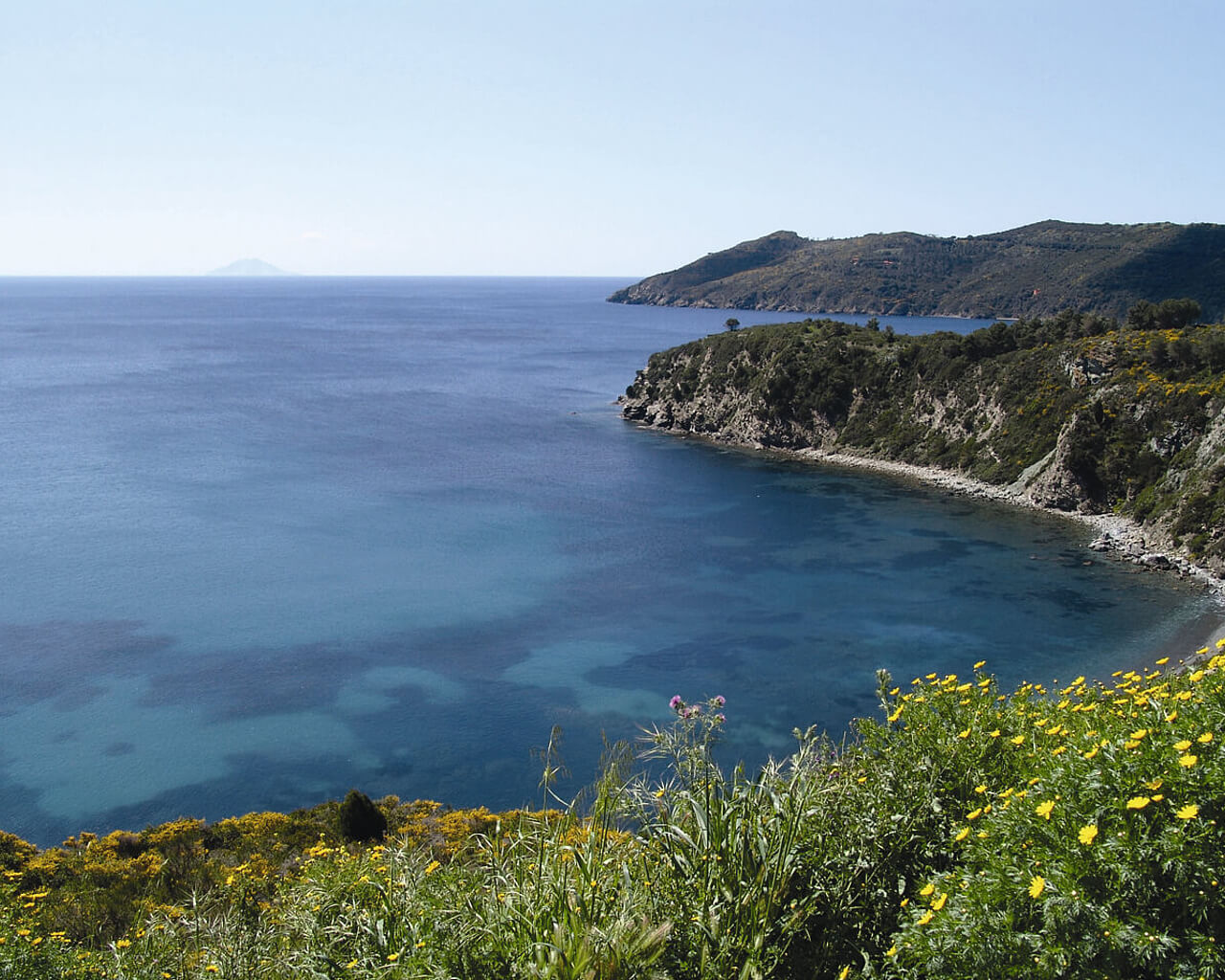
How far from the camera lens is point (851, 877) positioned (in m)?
8.91

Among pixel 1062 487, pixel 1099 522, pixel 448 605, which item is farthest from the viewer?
pixel 1062 487

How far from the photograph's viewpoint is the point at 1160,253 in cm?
16725

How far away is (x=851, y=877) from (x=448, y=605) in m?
37.2

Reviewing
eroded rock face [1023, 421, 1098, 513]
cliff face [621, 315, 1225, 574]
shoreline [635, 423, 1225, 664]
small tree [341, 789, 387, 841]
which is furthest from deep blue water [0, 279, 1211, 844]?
cliff face [621, 315, 1225, 574]

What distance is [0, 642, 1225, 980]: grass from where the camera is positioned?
6629 mm

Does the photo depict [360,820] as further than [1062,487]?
No

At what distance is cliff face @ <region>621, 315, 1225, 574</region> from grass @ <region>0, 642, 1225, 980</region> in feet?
148

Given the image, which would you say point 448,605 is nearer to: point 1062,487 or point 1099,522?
point 1099,522

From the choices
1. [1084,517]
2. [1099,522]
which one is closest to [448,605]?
[1099,522]

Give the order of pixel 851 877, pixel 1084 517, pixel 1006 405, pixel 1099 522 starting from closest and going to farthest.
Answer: pixel 851 877 < pixel 1099 522 < pixel 1084 517 < pixel 1006 405

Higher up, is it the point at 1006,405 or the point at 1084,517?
the point at 1006,405

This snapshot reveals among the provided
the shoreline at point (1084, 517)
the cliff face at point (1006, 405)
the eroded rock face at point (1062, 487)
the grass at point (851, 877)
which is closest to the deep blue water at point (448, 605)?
the shoreline at point (1084, 517)

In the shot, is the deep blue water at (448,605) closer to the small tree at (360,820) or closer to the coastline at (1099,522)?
the coastline at (1099,522)

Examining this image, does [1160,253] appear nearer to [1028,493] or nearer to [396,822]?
[1028,493]
